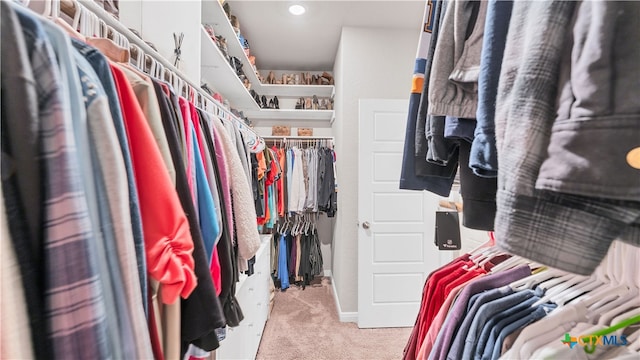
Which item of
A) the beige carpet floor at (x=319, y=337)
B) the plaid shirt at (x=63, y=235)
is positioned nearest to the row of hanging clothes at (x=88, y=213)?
the plaid shirt at (x=63, y=235)

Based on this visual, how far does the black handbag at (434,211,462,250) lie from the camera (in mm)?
1197

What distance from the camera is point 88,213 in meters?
0.36

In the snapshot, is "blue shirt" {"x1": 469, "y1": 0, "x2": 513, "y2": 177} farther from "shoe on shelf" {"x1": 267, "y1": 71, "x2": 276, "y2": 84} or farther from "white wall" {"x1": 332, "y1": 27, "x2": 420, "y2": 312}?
"shoe on shelf" {"x1": 267, "y1": 71, "x2": 276, "y2": 84}

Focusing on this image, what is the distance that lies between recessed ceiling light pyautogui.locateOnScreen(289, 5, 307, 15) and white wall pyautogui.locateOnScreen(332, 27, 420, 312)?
1.35 ft

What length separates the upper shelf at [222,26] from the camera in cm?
165

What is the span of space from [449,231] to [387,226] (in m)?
1.06

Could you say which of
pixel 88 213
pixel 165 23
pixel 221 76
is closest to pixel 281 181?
pixel 221 76

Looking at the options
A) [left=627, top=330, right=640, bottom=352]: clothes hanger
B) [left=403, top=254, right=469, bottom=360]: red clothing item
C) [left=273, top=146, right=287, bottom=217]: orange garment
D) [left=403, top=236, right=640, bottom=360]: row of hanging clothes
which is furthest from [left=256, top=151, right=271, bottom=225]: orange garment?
[left=627, top=330, right=640, bottom=352]: clothes hanger

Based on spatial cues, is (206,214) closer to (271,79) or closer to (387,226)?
(387,226)

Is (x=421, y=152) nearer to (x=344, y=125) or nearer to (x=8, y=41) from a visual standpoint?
(x=8, y=41)

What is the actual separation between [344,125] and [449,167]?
5.67 ft

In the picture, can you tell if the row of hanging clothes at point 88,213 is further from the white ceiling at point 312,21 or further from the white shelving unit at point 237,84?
the white ceiling at point 312,21

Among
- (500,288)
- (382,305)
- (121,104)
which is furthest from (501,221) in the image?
(382,305)

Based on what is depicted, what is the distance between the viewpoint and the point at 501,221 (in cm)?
33
